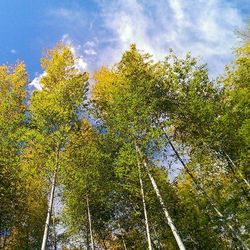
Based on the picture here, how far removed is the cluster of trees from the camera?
1741 cm

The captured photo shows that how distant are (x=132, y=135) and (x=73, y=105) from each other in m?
4.22

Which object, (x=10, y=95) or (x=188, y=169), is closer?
(x=188, y=169)

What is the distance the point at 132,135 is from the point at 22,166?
18.9 ft

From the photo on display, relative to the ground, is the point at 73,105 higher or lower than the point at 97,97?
lower

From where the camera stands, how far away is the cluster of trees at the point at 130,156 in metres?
17.4

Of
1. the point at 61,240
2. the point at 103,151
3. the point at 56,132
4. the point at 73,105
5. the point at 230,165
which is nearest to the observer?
the point at 56,132

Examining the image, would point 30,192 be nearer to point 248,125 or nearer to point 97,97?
point 97,97

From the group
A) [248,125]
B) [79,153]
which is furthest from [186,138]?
[79,153]

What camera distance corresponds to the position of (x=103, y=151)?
70.7 ft

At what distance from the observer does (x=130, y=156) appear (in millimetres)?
16672

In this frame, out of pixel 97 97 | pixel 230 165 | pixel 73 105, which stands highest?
pixel 97 97

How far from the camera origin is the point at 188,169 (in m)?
19.5

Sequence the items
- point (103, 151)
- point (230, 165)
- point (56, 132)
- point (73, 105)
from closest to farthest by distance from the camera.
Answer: point (56, 132)
point (230, 165)
point (73, 105)
point (103, 151)

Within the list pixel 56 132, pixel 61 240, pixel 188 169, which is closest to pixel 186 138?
pixel 188 169
